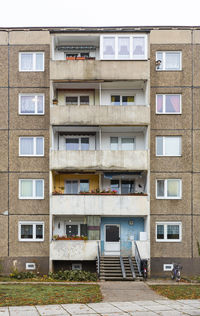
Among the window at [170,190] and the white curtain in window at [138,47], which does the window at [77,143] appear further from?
the white curtain in window at [138,47]

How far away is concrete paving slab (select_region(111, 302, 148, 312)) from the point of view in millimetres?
13965

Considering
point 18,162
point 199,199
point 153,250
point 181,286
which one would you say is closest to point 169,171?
point 199,199

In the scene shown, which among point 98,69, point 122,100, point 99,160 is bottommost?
point 99,160

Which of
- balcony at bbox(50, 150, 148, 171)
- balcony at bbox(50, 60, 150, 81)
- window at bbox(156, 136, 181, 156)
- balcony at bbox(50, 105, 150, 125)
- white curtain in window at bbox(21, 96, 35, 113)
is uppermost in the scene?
balcony at bbox(50, 60, 150, 81)

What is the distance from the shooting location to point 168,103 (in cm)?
2511

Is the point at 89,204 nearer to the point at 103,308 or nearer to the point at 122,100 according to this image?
the point at 122,100

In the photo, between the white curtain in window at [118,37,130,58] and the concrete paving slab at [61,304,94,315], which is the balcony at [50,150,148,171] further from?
the concrete paving slab at [61,304,94,315]

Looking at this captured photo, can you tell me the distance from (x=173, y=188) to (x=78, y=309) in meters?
12.8

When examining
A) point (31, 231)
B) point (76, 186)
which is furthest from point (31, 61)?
point (31, 231)

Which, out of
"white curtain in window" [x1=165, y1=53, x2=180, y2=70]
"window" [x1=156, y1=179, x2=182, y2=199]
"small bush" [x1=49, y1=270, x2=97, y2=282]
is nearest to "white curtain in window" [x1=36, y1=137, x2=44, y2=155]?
"small bush" [x1=49, y1=270, x2=97, y2=282]

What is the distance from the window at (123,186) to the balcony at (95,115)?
4351mm

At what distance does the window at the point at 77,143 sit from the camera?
86.6 ft

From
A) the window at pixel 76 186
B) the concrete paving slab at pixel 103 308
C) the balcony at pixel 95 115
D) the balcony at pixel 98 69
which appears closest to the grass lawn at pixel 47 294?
the concrete paving slab at pixel 103 308

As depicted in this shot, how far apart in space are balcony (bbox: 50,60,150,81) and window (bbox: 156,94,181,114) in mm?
1877
